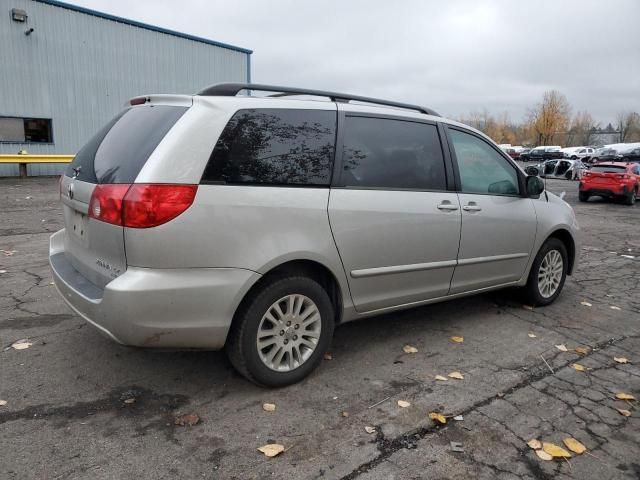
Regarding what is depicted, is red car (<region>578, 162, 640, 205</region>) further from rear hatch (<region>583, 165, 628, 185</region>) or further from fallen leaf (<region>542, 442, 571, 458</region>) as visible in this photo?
fallen leaf (<region>542, 442, 571, 458</region>)

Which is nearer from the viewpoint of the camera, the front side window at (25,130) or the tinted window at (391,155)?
the tinted window at (391,155)

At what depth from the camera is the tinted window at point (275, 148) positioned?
2947 mm

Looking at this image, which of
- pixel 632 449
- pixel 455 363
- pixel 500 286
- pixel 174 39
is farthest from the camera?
pixel 174 39

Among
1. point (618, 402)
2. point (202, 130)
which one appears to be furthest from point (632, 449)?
point (202, 130)

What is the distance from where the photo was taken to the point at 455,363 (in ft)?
12.3

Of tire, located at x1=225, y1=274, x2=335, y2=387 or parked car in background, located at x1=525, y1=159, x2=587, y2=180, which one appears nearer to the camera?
tire, located at x1=225, y1=274, x2=335, y2=387

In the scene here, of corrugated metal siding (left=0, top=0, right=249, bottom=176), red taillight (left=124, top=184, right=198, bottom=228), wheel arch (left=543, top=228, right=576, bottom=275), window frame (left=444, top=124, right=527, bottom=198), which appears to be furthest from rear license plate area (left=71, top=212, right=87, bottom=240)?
corrugated metal siding (left=0, top=0, right=249, bottom=176)

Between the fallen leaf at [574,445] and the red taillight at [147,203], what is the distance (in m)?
2.43

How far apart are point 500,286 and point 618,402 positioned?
1591 millimetres

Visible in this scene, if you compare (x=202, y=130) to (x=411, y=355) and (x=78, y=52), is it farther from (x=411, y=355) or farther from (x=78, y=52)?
(x=78, y=52)

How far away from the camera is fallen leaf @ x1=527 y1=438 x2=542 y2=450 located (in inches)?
106

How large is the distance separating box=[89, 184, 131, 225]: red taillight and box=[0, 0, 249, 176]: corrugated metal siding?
18861mm

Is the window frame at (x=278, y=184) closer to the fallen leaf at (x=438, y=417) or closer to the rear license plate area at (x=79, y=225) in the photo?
the rear license plate area at (x=79, y=225)

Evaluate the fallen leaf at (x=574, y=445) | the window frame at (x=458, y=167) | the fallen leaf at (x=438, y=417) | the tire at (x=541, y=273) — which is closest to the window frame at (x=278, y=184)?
the window frame at (x=458, y=167)
